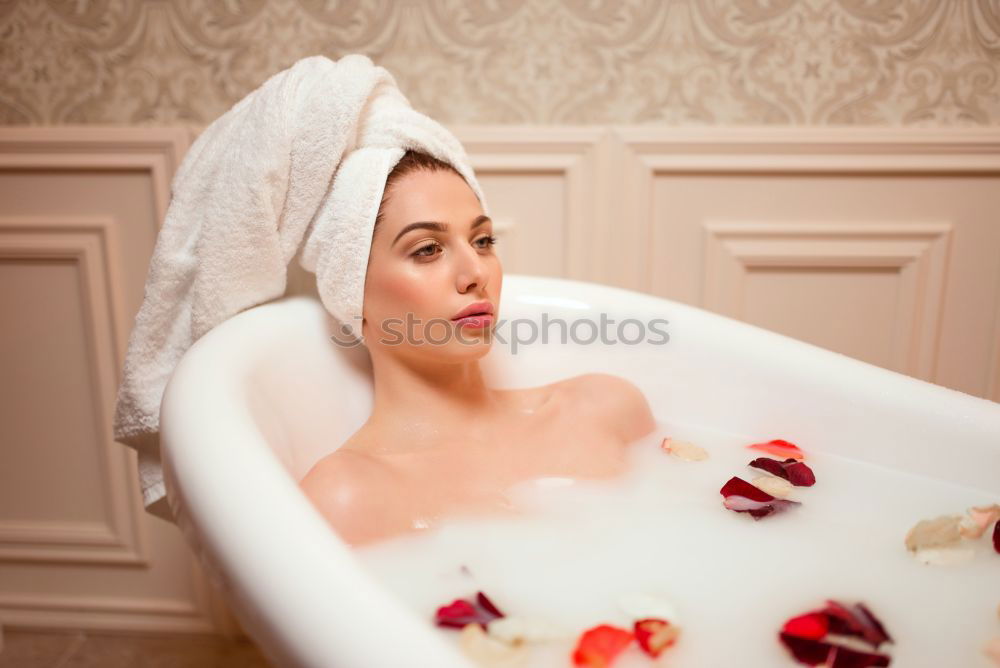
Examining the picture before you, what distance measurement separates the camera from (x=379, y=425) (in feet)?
3.55

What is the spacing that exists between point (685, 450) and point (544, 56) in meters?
0.81

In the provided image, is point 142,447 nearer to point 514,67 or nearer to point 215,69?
point 215,69

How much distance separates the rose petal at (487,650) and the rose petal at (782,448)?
21.3 inches

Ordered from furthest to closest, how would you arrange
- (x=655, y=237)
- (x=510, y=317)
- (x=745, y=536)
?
(x=655, y=237) < (x=510, y=317) < (x=745, y=536)

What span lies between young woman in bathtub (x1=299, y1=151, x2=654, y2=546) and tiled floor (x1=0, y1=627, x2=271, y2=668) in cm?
90

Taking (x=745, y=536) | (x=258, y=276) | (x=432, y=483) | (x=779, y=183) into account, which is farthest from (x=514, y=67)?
(x=745, y=536)

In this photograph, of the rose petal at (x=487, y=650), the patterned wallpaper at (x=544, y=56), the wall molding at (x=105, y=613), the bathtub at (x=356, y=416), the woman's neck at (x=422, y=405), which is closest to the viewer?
the bathtub at (x=356, y=416)

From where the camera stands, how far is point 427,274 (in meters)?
1.02

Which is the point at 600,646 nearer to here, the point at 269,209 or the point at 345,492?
the point at 345,492

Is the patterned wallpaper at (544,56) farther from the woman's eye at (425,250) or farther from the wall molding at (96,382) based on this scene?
the woman's eye at (425,250)

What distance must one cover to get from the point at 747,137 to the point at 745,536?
0.84 m

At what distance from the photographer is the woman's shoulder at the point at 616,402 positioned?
3.79ft

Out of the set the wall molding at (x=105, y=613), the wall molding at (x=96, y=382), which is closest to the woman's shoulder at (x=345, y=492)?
the wall molding at (x=96, y=382)

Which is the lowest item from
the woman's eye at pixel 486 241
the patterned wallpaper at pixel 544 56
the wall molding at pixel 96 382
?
the wall molding at pixel 96 382
